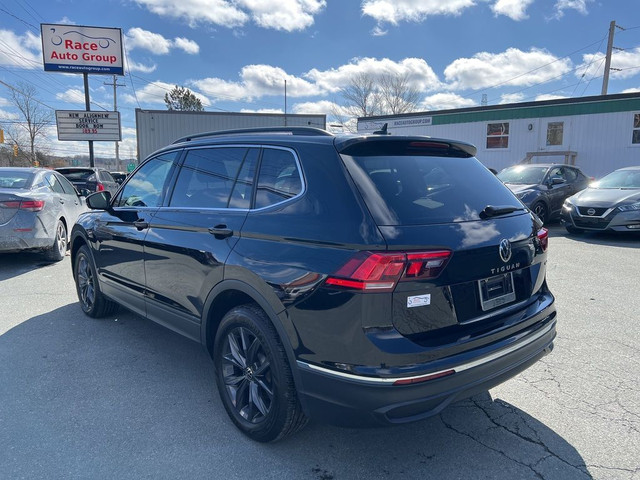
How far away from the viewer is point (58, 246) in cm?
766

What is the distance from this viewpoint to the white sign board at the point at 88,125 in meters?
20.6

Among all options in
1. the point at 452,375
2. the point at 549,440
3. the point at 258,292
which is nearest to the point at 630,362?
the point at 549,440

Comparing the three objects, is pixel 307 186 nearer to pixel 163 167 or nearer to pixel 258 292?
pixel 258 292

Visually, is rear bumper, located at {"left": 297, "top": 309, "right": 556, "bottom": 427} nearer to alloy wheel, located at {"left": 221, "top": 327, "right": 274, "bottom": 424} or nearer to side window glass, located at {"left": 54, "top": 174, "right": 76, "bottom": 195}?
alloy wheel, located at {"left": 221, "top": 327, "right": 274, "bottom": 424}

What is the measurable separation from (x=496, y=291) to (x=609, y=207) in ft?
27.9

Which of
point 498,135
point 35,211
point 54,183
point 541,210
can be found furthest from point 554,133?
point 35,211

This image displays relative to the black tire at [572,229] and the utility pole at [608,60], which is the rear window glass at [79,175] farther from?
the utility pole at [608,60]

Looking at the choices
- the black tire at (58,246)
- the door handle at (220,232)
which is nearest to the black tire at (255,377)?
the door handle at (220,232)

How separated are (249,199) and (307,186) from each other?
20.7 inches

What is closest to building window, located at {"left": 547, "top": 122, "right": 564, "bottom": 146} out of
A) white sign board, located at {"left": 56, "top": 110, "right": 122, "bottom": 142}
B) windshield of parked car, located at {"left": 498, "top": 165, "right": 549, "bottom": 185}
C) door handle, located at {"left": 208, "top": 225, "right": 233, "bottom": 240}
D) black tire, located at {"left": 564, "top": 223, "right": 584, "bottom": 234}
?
windshield of parked car, located at {"left": 498, "top": 165, "right": 549, "bottom": 185}

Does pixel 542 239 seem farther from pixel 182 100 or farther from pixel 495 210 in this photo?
pixel 182 100

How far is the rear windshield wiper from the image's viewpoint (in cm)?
257

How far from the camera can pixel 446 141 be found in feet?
9.51

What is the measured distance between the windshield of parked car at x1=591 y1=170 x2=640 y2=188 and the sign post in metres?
20.2
